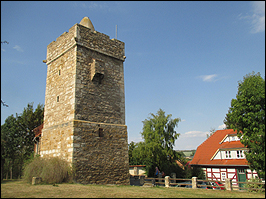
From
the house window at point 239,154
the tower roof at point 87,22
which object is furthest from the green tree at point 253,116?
the tower roof at point 87,22

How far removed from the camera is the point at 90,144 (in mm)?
11250

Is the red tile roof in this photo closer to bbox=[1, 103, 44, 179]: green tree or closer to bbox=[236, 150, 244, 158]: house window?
bbox=[236, 150, 244, 158]: house window

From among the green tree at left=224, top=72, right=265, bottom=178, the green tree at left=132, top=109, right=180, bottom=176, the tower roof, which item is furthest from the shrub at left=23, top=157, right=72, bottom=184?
the green tree at left=132, top=109, right=180, bottom=176

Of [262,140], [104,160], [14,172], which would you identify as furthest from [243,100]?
[14,172]

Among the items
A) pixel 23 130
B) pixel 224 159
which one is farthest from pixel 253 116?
pixel 23 130

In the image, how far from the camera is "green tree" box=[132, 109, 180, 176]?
23.4m

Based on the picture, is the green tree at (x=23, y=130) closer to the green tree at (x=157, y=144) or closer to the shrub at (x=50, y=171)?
the green tree at (x=157, y=144)

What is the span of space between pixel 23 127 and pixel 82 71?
17.1m

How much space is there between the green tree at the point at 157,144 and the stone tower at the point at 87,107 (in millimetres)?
11269

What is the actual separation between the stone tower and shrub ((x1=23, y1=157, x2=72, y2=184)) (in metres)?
0.43

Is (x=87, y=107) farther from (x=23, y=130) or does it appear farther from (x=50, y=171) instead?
(x=23, y=130)

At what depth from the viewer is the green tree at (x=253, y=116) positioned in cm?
1221

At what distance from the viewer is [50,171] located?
9648 mm

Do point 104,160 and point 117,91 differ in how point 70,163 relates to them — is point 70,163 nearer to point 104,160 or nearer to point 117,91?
point 104,160
